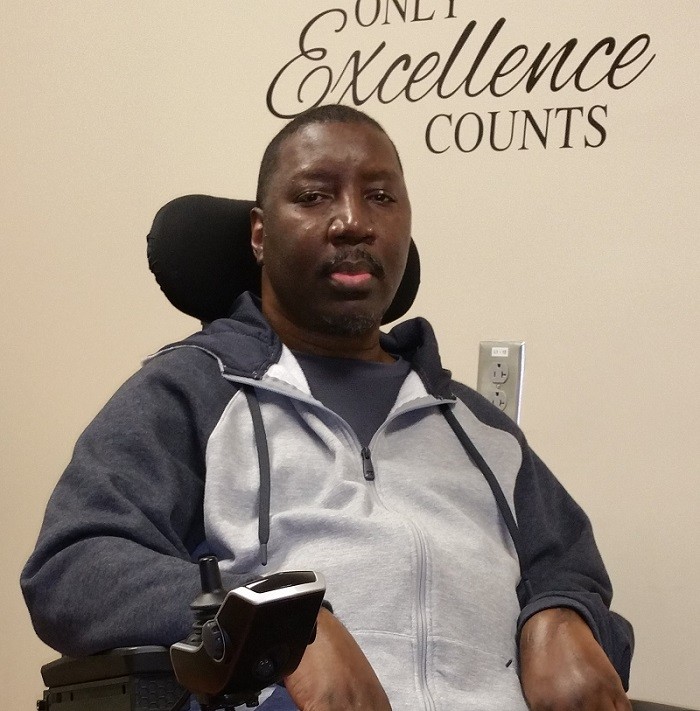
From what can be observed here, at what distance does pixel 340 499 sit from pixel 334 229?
1.23 feet

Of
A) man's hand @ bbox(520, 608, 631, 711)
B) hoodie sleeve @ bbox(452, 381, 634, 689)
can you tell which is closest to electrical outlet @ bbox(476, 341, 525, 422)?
hoodie sleeve @ bbox(452, 381, 634, 689)

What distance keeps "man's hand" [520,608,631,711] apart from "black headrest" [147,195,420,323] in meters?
0.63

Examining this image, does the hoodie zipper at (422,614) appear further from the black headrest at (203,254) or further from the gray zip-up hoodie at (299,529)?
the black headrest at (203,254)

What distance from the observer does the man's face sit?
5.03 feet

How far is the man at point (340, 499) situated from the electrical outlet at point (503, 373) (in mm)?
460

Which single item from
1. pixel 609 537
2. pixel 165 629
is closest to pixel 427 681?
pixel 165 629

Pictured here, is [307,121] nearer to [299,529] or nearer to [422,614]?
[299,529]

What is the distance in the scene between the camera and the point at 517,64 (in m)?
2.27

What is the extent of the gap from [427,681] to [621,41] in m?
1.41

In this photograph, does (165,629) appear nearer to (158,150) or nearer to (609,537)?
(609,537)

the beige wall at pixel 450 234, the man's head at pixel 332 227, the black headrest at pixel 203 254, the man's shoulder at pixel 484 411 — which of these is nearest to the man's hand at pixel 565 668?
the man's shoulder at pixel 484 411

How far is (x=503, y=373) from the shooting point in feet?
7.31

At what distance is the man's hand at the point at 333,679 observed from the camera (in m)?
1.06

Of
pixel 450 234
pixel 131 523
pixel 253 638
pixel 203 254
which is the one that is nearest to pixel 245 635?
pixel 253 638
